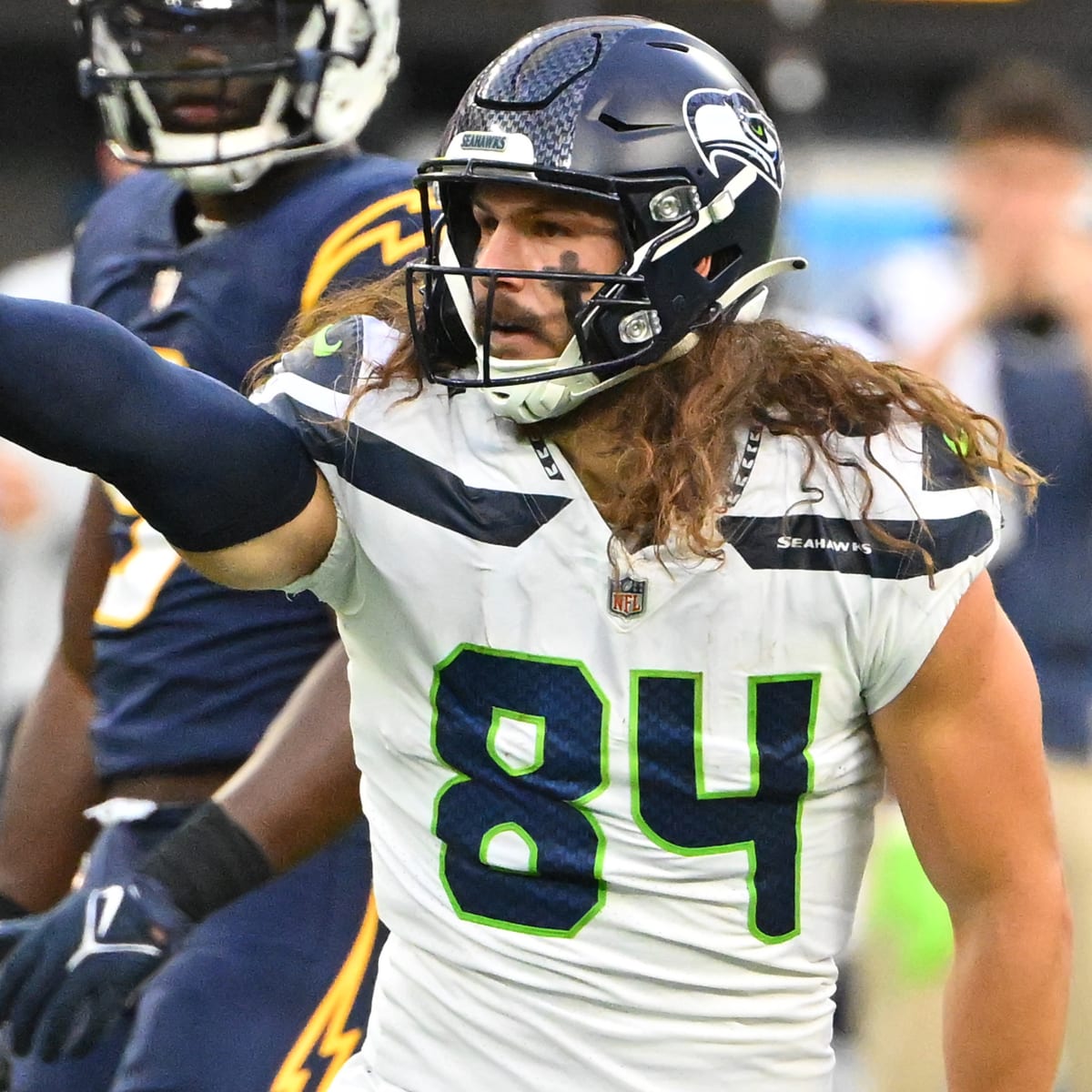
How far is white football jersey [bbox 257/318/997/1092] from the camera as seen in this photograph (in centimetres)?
203

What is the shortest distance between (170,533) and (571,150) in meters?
0.51

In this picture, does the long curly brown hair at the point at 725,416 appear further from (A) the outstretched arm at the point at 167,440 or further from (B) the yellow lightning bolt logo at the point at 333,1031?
(B) the yellow lightning bolt logo at the point at 333,1031

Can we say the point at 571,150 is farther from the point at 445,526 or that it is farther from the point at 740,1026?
the point at 740,1026

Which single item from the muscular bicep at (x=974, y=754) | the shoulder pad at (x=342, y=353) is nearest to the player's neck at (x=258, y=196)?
the shoulder pad at (x=342, y=353)

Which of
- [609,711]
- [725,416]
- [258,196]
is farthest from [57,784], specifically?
[725,416]

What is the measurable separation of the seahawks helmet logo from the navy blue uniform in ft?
2.27

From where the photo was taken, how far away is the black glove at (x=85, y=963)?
2.39 meters

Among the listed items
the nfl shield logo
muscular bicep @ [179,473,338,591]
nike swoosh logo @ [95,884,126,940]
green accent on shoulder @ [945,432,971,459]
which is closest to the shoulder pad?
muscular bicep @ [179,473,338,591]

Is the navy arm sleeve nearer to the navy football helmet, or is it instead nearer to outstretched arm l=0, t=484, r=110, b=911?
the navy football helmet

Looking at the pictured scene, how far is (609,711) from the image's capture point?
2039mm

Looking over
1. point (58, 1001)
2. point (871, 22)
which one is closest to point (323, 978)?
point (58, 1001)

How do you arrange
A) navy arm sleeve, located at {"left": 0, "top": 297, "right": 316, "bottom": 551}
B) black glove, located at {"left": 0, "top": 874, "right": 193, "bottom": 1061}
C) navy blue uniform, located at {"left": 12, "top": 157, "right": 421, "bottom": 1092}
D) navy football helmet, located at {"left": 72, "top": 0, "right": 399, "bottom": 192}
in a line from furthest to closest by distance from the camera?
navy football helmet, located at {"left": 72, "top": 0, "right": 399, "bottom": 192} → navy blue uniform, located at {"left": 12, "top": 157, "right": 421, "bottom": 1092} → black glove, located at {"left": 0, "top": 874, "right": 193, "bottom": 1061} → navy arm sleeve, located at {"left": 0, "top": 297, "right": 316, "bottom": 551}

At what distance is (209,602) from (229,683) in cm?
11

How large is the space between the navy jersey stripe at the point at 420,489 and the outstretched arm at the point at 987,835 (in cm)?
40
